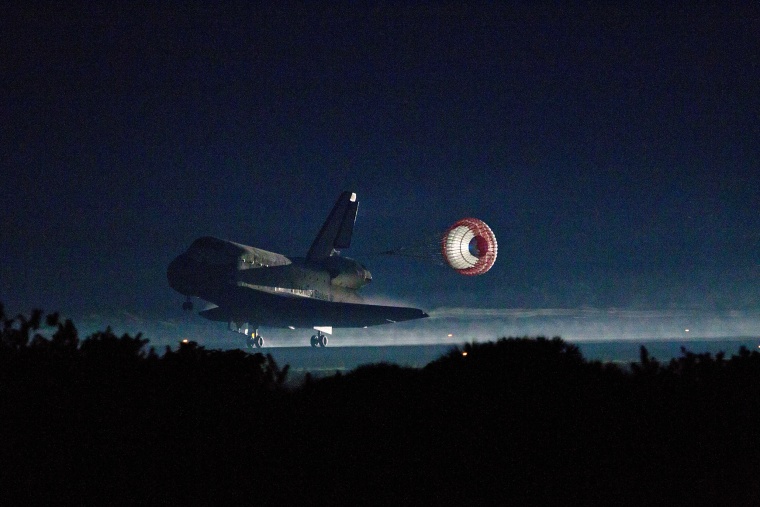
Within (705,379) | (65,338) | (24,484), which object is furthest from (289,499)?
(705,379)

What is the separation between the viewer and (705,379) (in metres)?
16.4

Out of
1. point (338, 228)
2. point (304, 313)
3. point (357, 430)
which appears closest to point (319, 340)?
point (304, 313)

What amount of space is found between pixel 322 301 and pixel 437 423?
222 feet

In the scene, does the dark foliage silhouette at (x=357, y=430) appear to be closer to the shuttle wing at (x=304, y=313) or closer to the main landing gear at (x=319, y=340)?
the shuttle wing at (x=304, y=313)

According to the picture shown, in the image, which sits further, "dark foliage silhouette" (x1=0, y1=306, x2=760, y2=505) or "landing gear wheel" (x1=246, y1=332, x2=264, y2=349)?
"landing gear wheel" (x1=246, y1=332, x2=264, y2=349)

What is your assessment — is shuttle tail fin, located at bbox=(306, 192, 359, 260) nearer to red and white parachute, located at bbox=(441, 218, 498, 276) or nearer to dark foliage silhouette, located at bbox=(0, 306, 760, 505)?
red and white parachute, located at bbox=(441, 218, 498, 276)

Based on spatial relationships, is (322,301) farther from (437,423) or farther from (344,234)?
(437,423)

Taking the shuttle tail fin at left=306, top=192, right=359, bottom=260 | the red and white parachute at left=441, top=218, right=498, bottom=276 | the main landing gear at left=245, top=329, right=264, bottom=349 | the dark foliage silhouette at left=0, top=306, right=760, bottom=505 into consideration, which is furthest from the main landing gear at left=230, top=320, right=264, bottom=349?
the dark foliage silhouette at left=0, top=306, right=760, bottom=505

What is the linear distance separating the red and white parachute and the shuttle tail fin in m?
30.7

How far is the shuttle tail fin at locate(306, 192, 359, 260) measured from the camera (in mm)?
93688

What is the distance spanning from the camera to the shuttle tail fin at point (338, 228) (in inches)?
3688

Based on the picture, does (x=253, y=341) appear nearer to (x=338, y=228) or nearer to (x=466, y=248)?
(x=338, y=228)

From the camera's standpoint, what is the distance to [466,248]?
213 feet

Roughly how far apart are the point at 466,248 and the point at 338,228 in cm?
3408
